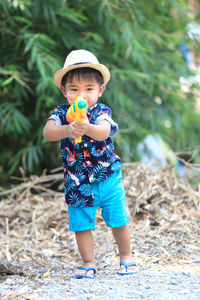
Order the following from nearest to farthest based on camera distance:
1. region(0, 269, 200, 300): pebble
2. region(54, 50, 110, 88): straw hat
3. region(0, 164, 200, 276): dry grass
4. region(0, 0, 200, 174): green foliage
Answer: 1. region(0, 269, 200, 300): pebble
2. region(54, 50, 110, 88): straw hat
3. region(0, 164, 200, 276): dry grass
4. region(0, 0, 200, 174): green foliage

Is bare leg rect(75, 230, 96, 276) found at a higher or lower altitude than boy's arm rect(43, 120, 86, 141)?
lower

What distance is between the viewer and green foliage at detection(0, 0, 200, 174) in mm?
3400

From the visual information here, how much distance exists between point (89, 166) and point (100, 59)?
1.85 metres

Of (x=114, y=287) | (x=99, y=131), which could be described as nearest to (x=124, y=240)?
(x=114, y=287)

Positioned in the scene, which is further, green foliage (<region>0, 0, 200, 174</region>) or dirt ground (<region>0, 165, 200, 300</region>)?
green foliage (<region>0, 0, 200, 174</region>)

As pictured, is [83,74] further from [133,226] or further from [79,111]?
[133,226]

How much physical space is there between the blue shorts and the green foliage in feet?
4.49

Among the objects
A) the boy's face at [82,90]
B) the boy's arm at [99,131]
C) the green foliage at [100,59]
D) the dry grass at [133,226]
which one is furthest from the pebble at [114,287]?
the green foliage at [100,59]

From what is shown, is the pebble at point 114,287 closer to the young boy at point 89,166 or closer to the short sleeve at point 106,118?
the young boy at point 89,166

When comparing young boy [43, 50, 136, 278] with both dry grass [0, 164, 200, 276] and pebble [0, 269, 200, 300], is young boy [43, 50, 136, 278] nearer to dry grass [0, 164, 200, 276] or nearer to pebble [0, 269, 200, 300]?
pebble [0, 269, 200, 300]

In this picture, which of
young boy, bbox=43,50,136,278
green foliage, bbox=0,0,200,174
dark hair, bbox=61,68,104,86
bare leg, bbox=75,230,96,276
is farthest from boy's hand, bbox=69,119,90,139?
green foliage, bbox=0,0,200,174

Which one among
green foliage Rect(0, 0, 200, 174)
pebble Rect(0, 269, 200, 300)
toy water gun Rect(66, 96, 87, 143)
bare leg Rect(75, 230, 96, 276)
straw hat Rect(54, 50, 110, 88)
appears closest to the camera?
pebble Rect(0, 269, 200, 300)

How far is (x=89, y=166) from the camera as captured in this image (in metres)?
2.03

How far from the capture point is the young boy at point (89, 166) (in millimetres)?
1986
